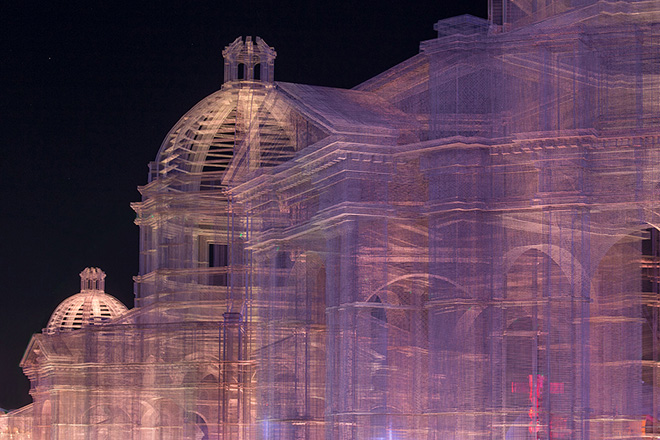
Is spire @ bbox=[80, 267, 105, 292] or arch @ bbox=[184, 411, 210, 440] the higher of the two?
spire @ bbox=[80, 267, 105, 292]

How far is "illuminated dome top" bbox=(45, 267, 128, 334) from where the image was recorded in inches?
2227

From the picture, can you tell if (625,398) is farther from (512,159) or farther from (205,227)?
(205,227)

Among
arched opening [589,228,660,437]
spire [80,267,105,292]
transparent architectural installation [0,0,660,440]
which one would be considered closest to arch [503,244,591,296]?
transparent architectural installation [0,0,660,440]

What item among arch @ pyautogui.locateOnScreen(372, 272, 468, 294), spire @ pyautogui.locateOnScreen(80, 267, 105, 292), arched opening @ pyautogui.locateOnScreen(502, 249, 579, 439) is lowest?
arched opening @ pyautogui.locateOnScreen(502, 249, 579, 439)

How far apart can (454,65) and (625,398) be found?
8.69m

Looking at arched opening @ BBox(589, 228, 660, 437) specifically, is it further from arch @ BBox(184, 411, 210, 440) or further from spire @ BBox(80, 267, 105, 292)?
spire @ BBox(80, 267, 105, 292)

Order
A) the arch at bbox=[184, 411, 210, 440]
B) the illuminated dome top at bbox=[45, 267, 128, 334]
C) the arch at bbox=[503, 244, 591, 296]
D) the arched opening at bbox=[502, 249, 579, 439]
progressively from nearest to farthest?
the arched opening at bbox=[502, 249, 579, 439], the arch at bbox=[503, 244, 591, 296], the arch at bbox=[184, 411, 210, 440], the illuminated dome top at bbox=[45, 267, 128, 334]

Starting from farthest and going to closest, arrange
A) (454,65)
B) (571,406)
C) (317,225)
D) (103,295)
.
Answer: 1. (103,295)
2. (317,225)
3. (454,65)
4. (571,406)

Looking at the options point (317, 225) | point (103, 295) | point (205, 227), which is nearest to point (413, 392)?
point (317, 225)

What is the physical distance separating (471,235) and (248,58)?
65.1 feet

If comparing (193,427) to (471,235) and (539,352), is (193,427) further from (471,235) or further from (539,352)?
(471,235)

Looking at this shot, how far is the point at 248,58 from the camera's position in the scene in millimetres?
48125

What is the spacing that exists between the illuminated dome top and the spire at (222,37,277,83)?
1299 centimetres

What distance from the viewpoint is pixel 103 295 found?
57.5 meters
